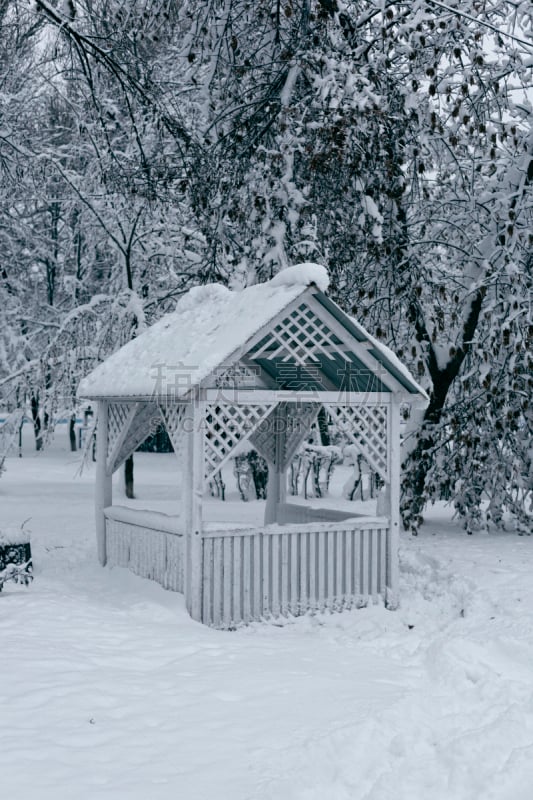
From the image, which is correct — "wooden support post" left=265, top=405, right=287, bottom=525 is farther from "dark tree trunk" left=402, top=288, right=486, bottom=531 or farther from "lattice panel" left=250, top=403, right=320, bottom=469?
"dark tree trunk" left=402, top=288, right=486, bottom=531

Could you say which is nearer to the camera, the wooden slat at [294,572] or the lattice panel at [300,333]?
the lattice panel at [300,333]

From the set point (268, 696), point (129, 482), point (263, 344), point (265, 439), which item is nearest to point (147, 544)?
point (265, 439)

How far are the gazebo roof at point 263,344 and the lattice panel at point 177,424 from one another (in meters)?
0.25

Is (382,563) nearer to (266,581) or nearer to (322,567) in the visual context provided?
(322,567)

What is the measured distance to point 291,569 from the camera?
335 inches

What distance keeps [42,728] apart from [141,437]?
5.82m

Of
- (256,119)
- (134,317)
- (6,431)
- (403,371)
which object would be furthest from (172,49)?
(403,371)

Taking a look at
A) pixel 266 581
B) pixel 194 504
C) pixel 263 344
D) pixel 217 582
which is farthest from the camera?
pixel 263 344

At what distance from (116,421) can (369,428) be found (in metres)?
3.01

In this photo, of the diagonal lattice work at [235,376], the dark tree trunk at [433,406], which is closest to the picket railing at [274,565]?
the diagonal lattice work at [235,376]

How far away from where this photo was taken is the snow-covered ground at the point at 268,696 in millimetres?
4164

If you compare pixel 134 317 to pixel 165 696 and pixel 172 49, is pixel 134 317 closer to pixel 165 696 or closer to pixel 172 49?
pixel 172 49

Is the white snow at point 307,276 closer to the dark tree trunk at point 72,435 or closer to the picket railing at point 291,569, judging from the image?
the picket railing at point 291,569

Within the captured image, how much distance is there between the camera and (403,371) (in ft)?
28.4
